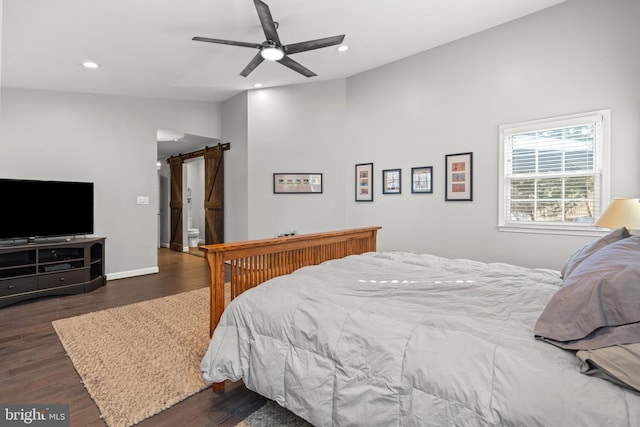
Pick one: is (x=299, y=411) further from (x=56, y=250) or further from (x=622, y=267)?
(x=56, y=250)

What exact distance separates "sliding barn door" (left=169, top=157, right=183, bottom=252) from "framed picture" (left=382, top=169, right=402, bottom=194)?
482cm

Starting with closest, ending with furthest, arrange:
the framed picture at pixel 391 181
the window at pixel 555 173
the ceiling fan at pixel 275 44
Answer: the ceiling fan at pixel 275 44 → the window at pixel 555 173 → the framed picture at pixel 391 181

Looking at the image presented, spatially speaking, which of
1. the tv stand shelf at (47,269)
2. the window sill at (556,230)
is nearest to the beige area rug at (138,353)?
the tv stand shelf at (47,269)

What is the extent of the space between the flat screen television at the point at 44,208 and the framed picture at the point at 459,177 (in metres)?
4.69

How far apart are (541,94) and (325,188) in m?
2.97

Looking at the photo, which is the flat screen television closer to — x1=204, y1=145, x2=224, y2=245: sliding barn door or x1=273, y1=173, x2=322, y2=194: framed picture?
x1=204, y1=145, x2=224, y2=245: sliding barn door

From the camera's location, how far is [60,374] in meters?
2.18

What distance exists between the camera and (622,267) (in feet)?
3.86

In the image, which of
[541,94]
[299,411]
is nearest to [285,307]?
[299,411]

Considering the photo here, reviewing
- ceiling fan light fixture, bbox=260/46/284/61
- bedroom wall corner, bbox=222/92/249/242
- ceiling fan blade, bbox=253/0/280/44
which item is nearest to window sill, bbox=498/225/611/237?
ceiling fan light fixture, bbox=260/46/284/61

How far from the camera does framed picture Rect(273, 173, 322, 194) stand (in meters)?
5.21

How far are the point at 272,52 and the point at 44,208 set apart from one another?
3431 mm

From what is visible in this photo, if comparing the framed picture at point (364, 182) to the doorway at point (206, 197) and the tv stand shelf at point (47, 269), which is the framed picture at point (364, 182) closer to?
the doorway at point (206, 197)

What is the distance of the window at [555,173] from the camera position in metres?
3.13
